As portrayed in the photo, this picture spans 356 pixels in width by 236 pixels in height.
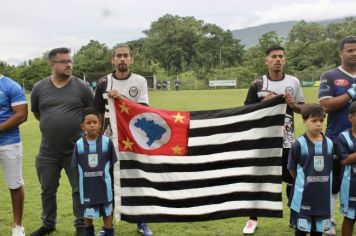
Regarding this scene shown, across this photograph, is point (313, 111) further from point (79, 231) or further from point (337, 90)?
point (79, 231)

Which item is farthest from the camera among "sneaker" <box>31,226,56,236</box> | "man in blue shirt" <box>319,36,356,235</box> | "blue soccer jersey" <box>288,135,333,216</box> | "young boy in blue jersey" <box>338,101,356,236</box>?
"sneaker" <box>31,226,56,236</box>

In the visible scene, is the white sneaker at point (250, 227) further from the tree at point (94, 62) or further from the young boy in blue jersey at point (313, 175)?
the tree at point (94, 62)

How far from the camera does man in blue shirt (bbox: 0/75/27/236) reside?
211 inches

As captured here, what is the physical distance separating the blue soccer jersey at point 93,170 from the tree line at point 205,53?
59.9m

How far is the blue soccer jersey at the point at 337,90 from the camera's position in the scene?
16.6 feet

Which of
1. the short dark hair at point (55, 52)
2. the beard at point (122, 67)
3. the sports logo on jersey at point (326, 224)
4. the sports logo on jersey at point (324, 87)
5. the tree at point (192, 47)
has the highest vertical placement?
the tree at point (192, 47)

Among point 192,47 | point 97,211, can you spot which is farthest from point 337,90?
point 192,47

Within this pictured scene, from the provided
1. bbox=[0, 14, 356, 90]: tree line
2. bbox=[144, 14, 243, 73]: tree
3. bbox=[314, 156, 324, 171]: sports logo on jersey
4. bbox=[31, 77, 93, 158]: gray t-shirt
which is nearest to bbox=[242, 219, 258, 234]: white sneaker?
bbox=[314, 156, 324, 171]: sports logo on jersey

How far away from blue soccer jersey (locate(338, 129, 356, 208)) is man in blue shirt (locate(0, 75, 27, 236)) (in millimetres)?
3490

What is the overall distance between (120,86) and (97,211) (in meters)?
1.49

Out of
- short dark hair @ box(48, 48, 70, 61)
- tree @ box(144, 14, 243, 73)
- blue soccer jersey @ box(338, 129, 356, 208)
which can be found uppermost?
tree @ box(144, 14, 243, 73)

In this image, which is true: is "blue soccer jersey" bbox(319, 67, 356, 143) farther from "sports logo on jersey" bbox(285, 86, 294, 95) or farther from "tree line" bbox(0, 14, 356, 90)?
"tree line" bbox(0, 14, 356, 90)

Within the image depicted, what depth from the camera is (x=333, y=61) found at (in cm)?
7544

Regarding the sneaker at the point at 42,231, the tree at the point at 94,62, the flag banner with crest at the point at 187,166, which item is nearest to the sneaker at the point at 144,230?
the flag banner with crest at the point at 187,166
